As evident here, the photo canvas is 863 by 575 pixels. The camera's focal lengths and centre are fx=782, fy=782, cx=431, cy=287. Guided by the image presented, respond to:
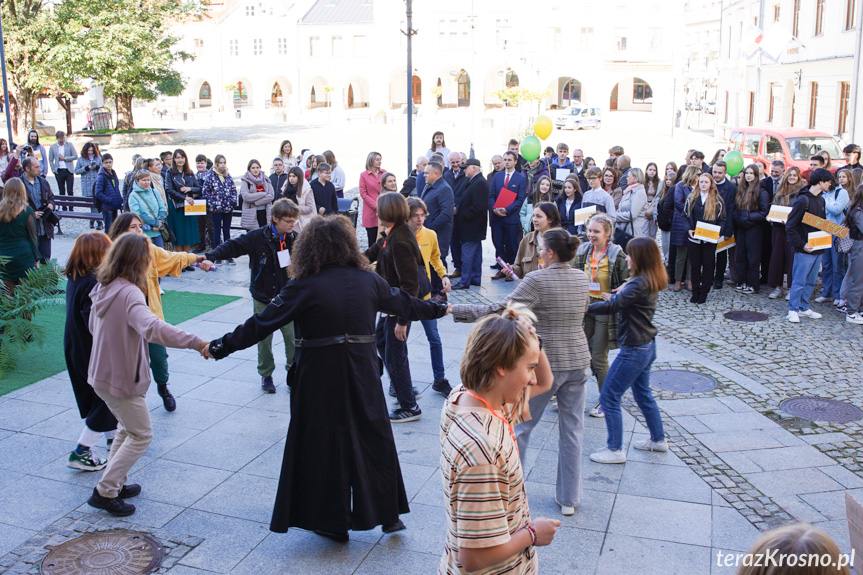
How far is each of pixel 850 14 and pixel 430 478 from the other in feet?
84.6

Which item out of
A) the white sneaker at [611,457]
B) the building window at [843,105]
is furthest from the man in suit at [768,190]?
the building window at [843,105]

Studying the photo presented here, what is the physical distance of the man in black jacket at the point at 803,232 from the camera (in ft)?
32.7

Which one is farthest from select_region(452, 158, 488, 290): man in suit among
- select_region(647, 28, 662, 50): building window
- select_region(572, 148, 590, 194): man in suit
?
select_region(647, 28, 662, 50): building window

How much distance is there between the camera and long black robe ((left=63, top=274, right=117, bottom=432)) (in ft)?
18.1

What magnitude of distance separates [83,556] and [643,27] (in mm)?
65363

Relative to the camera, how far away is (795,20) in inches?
1220

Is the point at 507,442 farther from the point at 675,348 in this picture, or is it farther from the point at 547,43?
the point at 547,43

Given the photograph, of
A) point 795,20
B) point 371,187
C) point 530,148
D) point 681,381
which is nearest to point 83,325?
point 681,381

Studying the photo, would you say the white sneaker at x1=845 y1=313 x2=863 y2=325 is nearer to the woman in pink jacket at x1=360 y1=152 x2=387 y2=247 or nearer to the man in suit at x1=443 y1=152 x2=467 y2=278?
the man in suit at x1=443 y1=152 x2=467 y2=278

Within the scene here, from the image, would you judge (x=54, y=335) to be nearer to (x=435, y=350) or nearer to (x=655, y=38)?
(x=435, y=350)

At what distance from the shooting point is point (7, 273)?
29.4ft

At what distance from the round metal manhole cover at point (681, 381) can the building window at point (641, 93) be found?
221ft

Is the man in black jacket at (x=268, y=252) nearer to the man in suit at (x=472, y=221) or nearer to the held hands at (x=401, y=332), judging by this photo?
the held hands at (x=401, y=332)

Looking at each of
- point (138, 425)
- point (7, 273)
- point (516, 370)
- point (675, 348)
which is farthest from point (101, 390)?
point (675, 348)
